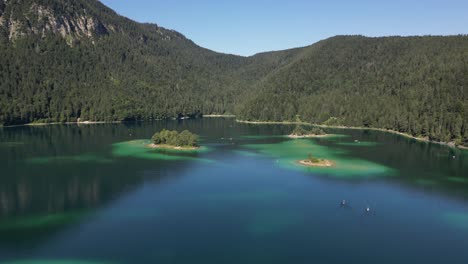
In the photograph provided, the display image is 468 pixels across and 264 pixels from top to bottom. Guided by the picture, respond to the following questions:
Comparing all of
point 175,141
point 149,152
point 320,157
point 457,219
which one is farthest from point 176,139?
point 457,219

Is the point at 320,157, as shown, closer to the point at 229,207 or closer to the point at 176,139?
the point at 176,139

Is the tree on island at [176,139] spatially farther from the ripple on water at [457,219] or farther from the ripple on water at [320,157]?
the ripple on water at [457,219]

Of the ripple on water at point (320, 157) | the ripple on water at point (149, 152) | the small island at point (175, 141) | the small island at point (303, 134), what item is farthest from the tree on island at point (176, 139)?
the small island at point (303, 134)

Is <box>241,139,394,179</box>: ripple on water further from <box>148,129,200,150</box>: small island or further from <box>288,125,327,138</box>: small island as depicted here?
<box>148,129,200,150</box>: small island

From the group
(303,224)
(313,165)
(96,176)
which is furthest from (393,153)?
(96,176)

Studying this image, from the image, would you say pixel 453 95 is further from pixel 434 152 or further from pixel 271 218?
pixel 271 218

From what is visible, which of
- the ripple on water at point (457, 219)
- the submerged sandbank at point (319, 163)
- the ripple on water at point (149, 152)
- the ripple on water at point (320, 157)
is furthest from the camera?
the ripple on water at point (149, 152)
